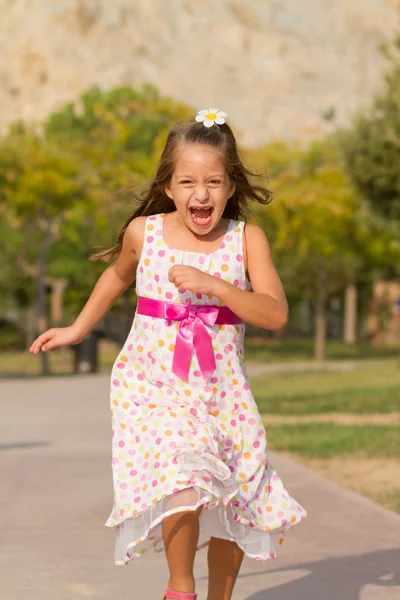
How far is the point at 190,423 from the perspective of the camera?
4508 millimetres

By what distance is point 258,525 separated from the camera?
15.2ft

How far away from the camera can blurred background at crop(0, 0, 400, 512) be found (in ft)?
69.6

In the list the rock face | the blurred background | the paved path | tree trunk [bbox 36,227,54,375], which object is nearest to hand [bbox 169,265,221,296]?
the blurred background

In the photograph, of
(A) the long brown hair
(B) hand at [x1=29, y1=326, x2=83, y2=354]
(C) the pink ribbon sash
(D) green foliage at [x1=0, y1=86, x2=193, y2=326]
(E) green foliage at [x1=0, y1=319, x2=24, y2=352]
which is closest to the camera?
(C) the pink ribbon sash

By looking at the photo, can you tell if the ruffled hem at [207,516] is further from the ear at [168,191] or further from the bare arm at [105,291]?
the ear at [168,191]

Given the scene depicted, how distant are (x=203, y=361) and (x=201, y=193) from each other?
1.93 feet

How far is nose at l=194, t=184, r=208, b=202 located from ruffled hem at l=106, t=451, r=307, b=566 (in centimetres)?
91

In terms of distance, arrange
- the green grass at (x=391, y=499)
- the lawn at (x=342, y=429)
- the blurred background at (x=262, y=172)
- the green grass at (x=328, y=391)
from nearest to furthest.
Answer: the green grass at (x=391, y=499)
the lawn at (x=342, y=429)
the green grass at (x=328, y=391)
the blurred background at (x=262, y=172)

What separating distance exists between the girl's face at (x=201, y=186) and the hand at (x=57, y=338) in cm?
59

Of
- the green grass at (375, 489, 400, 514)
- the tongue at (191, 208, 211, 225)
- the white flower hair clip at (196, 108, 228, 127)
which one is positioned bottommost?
the green grass at (375, 489, 400, 514)

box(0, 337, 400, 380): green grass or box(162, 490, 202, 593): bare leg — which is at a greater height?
box(162, 490, 202, 593): bare leg

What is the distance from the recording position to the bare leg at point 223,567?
4664mm

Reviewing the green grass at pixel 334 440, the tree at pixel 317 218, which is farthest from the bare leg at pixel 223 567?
the tree at pixel 317 218

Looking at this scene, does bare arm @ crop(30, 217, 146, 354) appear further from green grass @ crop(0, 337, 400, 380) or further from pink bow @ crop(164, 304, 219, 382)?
green grass @ crop(0, 337, 400, 380)
